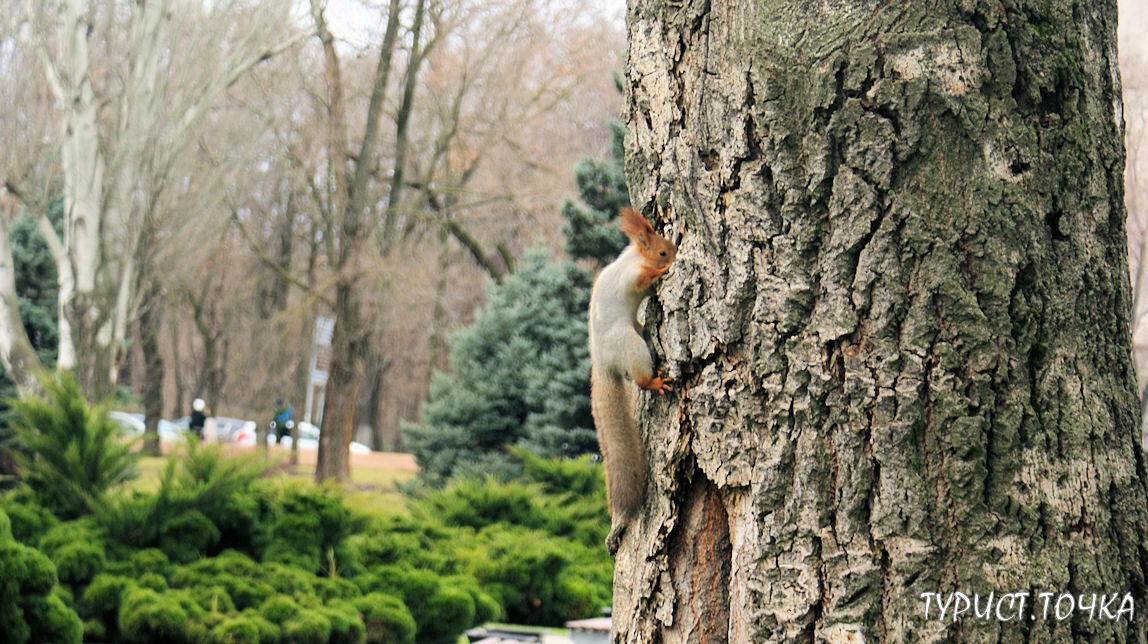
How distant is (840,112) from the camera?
1.64m

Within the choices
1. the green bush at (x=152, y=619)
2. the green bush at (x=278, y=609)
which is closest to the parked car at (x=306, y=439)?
the green bush at (x=278, y=609)

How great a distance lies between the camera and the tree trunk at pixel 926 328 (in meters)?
1.54

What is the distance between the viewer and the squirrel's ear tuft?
195 centimetres

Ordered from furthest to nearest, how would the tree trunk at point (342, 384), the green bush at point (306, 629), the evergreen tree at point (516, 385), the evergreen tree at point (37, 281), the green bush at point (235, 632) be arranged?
1. the evergreen tree at point (37, 281)
2. the tree trunk at point (342, 384)
3. the evergreen tree at point (516, 385)
4. the green bush at point (306, 629)
5. the green bush at point (235, 632)

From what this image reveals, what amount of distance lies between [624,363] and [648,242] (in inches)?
10.1

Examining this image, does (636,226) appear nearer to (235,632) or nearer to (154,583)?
(235,632)

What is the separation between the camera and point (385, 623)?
193 inches

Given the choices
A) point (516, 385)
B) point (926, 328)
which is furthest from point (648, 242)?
point (516, 385)

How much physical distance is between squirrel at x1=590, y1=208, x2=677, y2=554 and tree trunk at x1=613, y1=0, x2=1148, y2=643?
22 cm

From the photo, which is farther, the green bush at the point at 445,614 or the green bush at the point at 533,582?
the green bush at the point at 533,582

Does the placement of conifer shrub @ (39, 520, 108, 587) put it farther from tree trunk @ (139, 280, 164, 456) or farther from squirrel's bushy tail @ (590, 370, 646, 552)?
tree trunk @ (139, 280, 164, 456)

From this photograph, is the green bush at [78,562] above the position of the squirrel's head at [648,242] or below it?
below

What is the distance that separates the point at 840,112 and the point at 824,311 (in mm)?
348

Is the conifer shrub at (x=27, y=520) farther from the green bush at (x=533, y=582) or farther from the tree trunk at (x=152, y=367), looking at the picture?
the tree trunk at (x=152, y=367)
